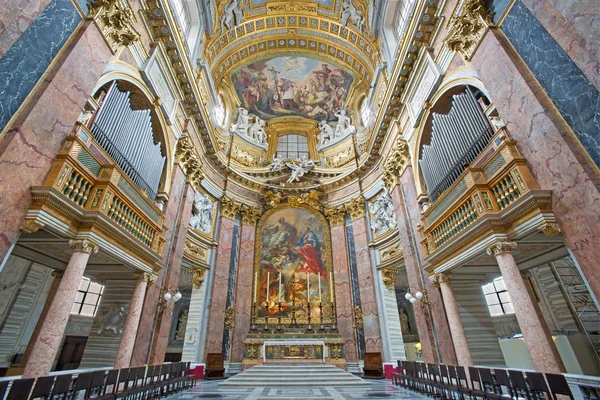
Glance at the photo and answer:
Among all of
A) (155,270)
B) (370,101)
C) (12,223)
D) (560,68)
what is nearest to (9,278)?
(155,270)

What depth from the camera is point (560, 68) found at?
19.6 ft

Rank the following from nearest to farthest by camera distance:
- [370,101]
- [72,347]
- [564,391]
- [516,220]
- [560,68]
Result: [564,391]
[560,68]
[516,220]
[72,347]
[370,101]

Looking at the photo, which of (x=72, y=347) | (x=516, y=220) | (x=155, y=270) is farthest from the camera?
(x=72, y=347)

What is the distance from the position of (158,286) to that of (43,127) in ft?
21.4

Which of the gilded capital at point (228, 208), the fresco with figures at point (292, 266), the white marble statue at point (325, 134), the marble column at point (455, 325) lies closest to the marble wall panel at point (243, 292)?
the fresco with figures at point (292, 266)

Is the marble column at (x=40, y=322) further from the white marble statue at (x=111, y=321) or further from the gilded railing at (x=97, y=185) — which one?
the gilded railing at (x=97, y=185)

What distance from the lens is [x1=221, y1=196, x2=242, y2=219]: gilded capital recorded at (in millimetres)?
17141

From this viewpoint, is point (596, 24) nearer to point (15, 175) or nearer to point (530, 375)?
point (530, 375)

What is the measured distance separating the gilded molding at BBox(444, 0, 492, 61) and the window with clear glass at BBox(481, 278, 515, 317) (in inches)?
334

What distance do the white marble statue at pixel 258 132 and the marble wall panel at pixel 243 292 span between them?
24.1ft

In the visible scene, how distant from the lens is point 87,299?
1235 cm

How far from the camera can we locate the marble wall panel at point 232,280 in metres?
14.3

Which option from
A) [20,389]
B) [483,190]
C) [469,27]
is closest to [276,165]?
[469,27]

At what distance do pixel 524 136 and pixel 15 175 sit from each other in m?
10.8
